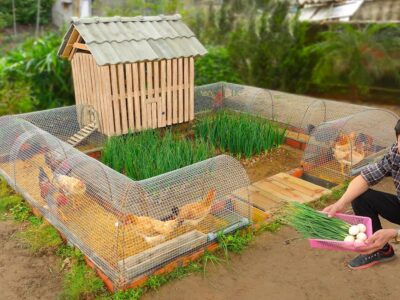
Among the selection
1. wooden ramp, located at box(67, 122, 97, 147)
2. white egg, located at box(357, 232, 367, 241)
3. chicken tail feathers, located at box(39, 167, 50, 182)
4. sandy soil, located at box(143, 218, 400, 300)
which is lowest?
sandy soil, located at box(143, 218, 400, 300)

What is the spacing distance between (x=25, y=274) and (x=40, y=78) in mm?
5132

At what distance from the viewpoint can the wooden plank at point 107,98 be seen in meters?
5.96

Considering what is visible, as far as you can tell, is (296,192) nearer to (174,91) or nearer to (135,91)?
(174,91)

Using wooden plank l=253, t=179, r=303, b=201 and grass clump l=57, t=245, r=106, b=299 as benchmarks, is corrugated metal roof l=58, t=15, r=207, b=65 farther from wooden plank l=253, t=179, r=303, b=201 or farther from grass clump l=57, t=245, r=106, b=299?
grass clump l=57, t=245, r=106, b=299

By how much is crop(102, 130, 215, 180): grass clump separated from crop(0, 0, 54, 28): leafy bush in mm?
12843

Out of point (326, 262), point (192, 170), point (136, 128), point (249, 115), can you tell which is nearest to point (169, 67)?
point (136, 128)

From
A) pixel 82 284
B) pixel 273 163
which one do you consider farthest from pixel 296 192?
pixel 82 284

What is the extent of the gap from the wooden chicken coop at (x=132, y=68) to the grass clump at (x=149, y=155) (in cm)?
81

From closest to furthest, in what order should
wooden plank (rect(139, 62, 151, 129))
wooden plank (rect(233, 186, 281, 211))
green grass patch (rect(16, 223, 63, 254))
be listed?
green grass patch (rect(16, 223, 63, 254)) → wooden plank (rect(233, 186, 281, 211)) → wooden plank (rect(139, 62, 151, 129))

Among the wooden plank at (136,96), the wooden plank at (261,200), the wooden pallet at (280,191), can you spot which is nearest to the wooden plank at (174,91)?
the wooden plank at (136,96)

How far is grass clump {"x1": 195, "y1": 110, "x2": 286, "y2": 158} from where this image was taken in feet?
20.1

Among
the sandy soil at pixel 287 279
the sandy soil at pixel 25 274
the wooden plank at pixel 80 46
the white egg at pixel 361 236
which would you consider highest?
the wooden plank at pixel 80 46

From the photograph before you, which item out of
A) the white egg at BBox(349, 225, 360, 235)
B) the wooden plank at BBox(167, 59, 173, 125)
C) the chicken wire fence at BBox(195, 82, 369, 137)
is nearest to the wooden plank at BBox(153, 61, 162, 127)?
the wooden plank at BBox(167, 59, 173, 125)

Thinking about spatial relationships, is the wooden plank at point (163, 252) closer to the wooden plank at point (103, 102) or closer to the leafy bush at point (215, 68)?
the wooden plank at point (103, 102)
